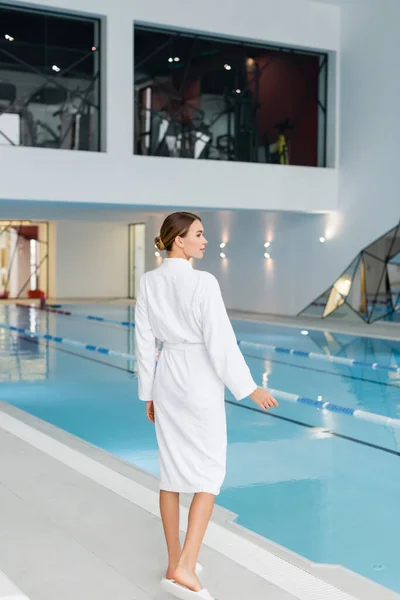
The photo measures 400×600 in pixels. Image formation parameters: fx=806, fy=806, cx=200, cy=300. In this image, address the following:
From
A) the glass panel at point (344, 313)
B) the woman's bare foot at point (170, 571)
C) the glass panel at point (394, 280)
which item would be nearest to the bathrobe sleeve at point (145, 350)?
the woman's bare foot at point (170, 571)

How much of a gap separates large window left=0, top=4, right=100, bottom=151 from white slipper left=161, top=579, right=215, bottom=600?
11701 millimetres

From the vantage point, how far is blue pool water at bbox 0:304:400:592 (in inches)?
163

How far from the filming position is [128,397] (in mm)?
8211

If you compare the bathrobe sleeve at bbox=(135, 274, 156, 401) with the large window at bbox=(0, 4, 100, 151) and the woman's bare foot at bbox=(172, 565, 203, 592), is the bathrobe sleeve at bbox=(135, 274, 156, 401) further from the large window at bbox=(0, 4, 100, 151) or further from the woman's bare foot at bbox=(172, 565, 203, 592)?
the large window at bbox=(0, 4, 100, 151)

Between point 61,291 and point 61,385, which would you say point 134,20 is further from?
point 61,291

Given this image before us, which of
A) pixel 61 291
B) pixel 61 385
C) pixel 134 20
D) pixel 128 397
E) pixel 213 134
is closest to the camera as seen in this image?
pixel 128 397

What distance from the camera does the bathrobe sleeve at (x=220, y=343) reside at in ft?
9.56

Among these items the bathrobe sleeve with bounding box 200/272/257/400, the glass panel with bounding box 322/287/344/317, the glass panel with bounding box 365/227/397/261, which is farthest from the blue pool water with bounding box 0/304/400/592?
the glass panel with bounding box 322/287/344/317

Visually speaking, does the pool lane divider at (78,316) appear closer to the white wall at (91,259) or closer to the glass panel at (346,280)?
the white wall at (91,259)

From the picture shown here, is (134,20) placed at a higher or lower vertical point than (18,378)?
higher

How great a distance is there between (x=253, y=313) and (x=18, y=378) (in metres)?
10.7

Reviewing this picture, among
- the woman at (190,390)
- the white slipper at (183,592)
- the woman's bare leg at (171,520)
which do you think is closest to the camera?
the white slipper at (183,592)

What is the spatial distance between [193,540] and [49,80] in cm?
1230

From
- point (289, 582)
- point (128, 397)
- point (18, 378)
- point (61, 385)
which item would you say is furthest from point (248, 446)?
point (18, 378)
